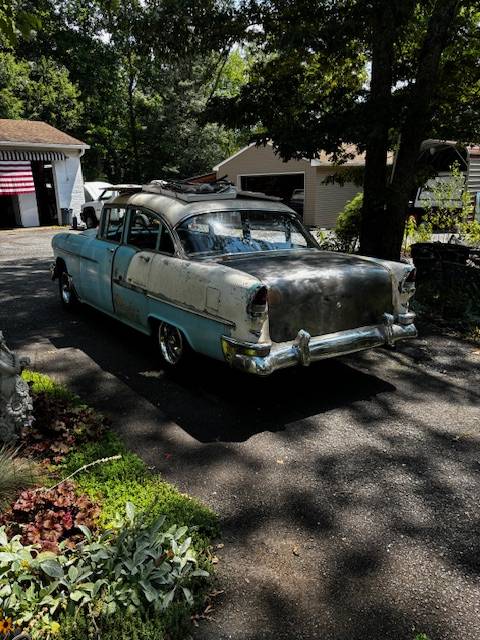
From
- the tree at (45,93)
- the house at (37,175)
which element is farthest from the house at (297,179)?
the tree at (45,93)

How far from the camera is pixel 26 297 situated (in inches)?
350

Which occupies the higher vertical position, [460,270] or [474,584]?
[460,270]

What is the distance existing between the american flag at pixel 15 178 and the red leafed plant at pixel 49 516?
21009 millimetres

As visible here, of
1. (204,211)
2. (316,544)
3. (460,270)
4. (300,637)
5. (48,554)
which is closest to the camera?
(300,637)

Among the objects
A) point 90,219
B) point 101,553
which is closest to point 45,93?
point 90,219

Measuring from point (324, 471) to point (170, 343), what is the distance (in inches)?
86.4

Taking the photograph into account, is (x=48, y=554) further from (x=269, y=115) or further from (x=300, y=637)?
(x=269, y=115)

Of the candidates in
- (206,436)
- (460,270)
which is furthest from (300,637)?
(460,270)

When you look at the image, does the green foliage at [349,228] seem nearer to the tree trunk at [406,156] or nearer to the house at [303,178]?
the tree trunk at [406,156]

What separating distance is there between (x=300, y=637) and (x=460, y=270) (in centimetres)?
653

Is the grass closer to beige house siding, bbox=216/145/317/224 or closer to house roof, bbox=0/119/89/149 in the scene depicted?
beige house siding, bbox=216/145/317/224

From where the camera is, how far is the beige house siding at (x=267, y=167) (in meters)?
22.3

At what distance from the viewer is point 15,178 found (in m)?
21.6

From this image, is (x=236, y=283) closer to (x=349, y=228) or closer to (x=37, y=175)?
(x=349, y=228)
